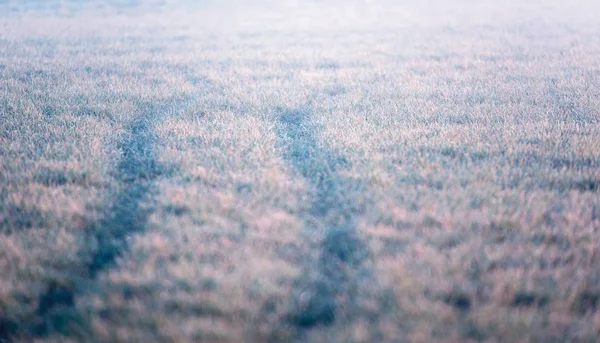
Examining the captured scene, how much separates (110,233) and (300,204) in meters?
2.01

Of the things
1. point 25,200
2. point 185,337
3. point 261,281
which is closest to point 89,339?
point 185,337

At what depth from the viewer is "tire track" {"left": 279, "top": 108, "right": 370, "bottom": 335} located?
3.38 metres

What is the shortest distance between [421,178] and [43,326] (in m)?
4.22

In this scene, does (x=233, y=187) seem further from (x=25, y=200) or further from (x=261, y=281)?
(x=25, y=200)

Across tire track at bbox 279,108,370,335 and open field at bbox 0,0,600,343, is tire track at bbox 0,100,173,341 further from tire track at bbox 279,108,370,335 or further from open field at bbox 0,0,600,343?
tire track at bbox 279,108,370,335

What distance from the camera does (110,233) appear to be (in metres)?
4.45

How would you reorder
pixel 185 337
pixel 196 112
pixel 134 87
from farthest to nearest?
pixel 134 87
pixel 196 112
pixel 185 337

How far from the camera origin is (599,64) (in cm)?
1234

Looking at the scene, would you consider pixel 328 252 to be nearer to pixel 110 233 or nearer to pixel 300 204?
pixel 300 204

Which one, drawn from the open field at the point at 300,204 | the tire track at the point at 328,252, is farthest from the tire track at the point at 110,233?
the tire track at the point at 328,252

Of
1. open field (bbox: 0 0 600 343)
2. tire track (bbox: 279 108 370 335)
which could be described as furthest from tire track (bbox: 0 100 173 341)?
tire track (bbox: 279 108 370 335)

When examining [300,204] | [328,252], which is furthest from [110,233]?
[328,252]

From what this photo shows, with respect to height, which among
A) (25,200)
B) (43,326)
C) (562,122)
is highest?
(562,122)


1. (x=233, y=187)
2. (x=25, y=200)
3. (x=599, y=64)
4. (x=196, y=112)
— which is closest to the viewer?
(x=25, y=200)
